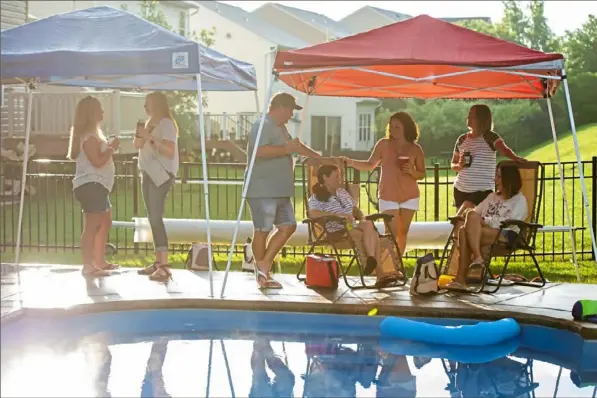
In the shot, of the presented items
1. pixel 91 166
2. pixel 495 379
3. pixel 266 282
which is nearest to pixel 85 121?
pixel 91 166

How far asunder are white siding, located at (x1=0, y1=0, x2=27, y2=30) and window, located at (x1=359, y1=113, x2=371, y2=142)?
1962 cm

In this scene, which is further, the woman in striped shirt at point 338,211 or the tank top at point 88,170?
the tank top at point 88,170

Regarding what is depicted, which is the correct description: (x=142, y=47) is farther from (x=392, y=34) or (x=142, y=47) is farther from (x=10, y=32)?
(x=392, y=34)

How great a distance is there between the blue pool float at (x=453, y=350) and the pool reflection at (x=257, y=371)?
0.08m

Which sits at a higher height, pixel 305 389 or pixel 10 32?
pixel 10 32

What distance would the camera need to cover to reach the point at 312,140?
39281mm

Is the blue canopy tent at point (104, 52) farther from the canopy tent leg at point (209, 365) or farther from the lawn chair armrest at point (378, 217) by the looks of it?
the lawn chair armrest at point (378, 217)

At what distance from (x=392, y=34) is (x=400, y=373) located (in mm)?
3094

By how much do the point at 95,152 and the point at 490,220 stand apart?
359 cm

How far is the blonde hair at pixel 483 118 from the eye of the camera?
9.03m

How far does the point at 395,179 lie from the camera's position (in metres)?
9.06

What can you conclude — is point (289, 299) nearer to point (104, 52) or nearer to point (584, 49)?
point (104, 52)

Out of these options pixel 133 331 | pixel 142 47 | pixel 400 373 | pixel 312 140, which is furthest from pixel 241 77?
pixel 312 140

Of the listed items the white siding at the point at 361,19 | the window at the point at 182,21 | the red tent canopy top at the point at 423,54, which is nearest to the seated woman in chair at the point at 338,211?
the red tent canopy top at the point at 423,54
